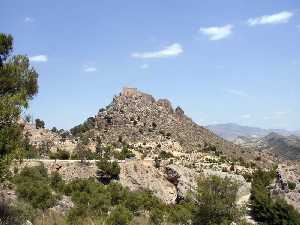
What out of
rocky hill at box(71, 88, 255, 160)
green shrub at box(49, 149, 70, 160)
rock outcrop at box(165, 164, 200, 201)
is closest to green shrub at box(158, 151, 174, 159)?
rocky hill at box(71, 88, 255, 160)

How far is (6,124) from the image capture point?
2527 centimetres

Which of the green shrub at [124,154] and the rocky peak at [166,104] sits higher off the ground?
the rocky peak at [166,104]

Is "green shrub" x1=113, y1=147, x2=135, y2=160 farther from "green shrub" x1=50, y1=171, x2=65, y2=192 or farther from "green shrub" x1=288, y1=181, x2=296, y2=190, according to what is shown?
"green shrub" x1=288, y1=181, x2=296, y2=190

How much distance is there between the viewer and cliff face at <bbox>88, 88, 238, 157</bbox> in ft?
324

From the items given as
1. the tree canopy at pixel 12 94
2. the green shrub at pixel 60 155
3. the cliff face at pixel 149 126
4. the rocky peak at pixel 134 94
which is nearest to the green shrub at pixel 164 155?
the cliff face at pixel 149 126

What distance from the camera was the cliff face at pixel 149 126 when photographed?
9881 cm

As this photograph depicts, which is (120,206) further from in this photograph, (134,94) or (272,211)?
(134,94)

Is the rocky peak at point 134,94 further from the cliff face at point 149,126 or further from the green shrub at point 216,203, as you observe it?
the green shrub at point 216,203

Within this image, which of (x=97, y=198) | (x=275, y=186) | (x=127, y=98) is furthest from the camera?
(x=127, y=98)

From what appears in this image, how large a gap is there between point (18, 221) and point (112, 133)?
74737 mm

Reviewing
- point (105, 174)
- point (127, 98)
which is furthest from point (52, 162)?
point (127, 98)

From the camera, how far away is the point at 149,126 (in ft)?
340

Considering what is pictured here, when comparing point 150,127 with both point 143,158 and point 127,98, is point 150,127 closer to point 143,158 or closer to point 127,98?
point 127,98

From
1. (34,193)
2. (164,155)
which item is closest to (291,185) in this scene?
(164,155)
